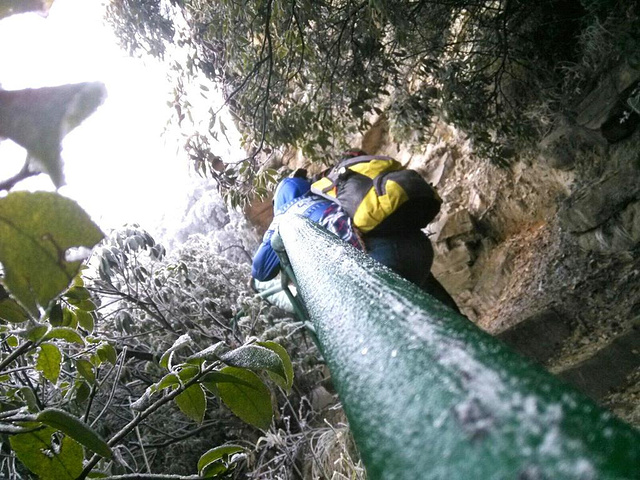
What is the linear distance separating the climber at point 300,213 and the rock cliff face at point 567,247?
1386 millimetres

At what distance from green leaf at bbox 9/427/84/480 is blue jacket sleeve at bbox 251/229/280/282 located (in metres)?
2.00

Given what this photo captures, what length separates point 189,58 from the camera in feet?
10.4

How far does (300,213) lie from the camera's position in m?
2.46

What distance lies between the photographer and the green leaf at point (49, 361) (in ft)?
2.81

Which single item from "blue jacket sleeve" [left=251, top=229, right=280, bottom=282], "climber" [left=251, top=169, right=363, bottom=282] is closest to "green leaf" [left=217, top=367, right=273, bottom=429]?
"climber" [left=251, top=169, right=363, bottom=282]

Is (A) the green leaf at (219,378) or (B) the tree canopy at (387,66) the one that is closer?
(A) the green leaf at (219,378)

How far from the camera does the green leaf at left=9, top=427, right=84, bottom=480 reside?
0.64 m

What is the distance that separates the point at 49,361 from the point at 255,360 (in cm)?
45

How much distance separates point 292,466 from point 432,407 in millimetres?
2530

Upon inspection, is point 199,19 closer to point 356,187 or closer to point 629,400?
point 356,187

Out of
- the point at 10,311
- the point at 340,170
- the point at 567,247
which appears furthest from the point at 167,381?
the point at 567,247

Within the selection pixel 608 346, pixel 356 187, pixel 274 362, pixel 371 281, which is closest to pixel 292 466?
pixel 356 187

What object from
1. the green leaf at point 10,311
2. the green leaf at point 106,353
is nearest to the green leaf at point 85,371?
the green leaf at point 106,353

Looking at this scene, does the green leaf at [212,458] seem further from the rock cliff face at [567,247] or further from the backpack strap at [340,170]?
the backpack strap at [340,170]
